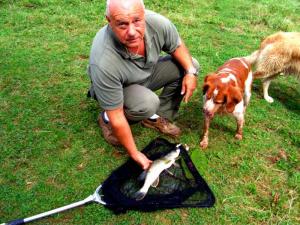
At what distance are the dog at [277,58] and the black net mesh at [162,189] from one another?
2157 millimetres

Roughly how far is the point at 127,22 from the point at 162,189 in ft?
5.32

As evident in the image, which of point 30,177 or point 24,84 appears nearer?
point 30,177

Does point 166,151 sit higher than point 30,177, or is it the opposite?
point 166,151

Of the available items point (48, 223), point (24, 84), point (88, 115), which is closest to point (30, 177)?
point (48, 223)

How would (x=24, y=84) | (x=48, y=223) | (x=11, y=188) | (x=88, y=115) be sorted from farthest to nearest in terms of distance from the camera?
(x=24, y=84)
(x=88, y=115)
(x=11, y=188)
(x=48, y=223)

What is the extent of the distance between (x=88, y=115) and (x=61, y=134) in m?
0.48

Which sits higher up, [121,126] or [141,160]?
[121,126]

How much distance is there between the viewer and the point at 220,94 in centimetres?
356

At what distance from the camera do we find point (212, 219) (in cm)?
334

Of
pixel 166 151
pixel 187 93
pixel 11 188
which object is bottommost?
pixel 11 188

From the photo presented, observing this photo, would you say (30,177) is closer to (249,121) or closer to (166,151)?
(166,151)

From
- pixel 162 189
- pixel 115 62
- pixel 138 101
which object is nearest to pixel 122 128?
pixel 138 101

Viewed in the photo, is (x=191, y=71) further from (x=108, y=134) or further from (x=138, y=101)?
(x=108, y=134)

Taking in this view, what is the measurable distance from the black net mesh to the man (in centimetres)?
26
